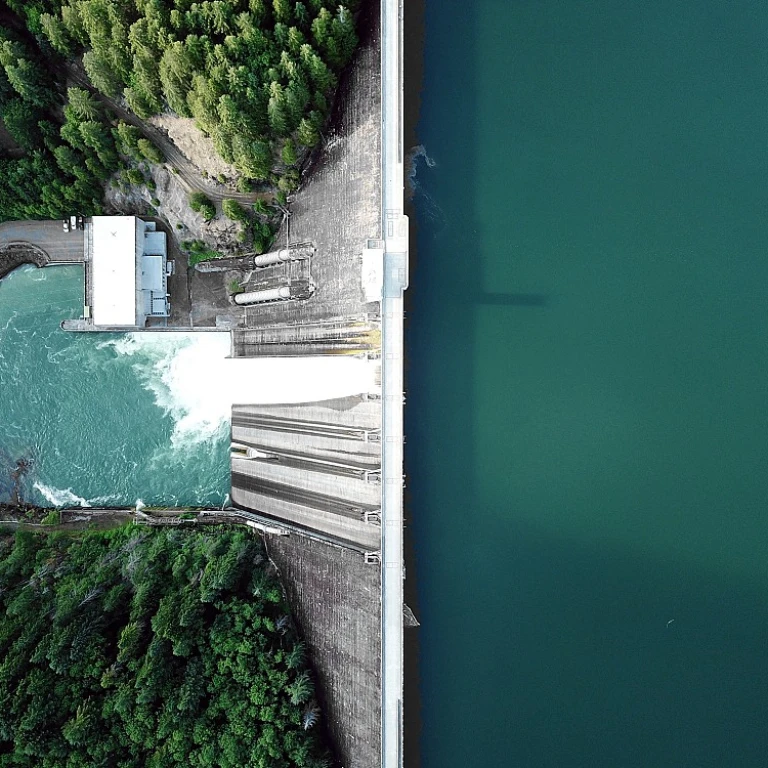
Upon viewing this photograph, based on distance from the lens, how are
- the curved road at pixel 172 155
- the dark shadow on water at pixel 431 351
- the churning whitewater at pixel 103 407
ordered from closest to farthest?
the curved road at pixel 172 155, the dark shadow on water at pixel 431 351, the churning whitewater at pixel 103 407

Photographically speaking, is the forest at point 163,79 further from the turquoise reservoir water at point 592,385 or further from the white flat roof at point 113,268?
the turquoise reservoir water at point 592,385

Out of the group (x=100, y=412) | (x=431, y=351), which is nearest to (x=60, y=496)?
(x=100, y=412)

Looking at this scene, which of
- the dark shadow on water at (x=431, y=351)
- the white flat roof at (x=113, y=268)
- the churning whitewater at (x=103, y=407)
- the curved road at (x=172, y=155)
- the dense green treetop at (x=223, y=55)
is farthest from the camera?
the churning whitewater at (x=103, y=407)

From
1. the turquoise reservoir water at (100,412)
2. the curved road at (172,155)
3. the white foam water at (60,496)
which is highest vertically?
the curved road at (172,155)

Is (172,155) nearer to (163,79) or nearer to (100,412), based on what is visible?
(163,79)

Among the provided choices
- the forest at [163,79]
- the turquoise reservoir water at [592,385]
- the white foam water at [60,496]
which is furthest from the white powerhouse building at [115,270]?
the turquoise reservoir water at [592,385]

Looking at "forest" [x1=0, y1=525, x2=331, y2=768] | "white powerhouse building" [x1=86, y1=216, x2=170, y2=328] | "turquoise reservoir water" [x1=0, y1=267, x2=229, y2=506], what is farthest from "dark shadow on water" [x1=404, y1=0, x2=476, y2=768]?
"white powerhouse building" [x1=86, y1=216, x2=170, y2=328]

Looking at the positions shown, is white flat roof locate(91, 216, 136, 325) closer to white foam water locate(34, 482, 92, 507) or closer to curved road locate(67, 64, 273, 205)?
curved road locate(67, 64, 273, 205)

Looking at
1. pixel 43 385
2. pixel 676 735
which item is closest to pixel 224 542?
pixel 43 385
